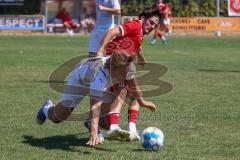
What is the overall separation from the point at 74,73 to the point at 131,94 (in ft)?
2.54

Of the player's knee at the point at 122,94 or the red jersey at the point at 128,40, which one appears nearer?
the red jersey at the point at 128,40

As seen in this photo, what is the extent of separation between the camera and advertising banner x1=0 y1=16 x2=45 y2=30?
38.0 m

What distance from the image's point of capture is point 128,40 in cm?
735

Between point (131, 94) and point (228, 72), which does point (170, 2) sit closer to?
point (228, 72)

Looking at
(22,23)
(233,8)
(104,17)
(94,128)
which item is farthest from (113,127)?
(233,8)

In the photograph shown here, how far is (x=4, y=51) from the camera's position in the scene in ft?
74.0

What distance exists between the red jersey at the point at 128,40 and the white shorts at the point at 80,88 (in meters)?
0.44

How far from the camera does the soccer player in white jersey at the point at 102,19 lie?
31.8 feet

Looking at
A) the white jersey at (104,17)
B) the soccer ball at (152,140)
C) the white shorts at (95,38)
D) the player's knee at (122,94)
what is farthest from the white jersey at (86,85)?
the white jersey at (104,17)

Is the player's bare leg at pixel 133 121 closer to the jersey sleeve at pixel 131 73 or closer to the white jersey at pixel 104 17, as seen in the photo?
the jersey sleeve at pixel 131 73

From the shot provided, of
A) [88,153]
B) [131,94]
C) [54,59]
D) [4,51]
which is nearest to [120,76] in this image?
[131,94]

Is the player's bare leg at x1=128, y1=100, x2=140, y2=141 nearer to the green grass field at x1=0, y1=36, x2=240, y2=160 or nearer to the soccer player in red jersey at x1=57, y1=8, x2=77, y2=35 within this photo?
the green grass field at x1=0, y1=36, x2=240, y2=160

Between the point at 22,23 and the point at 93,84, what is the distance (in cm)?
3199

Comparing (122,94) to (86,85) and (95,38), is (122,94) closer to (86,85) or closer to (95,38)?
(86,85)
